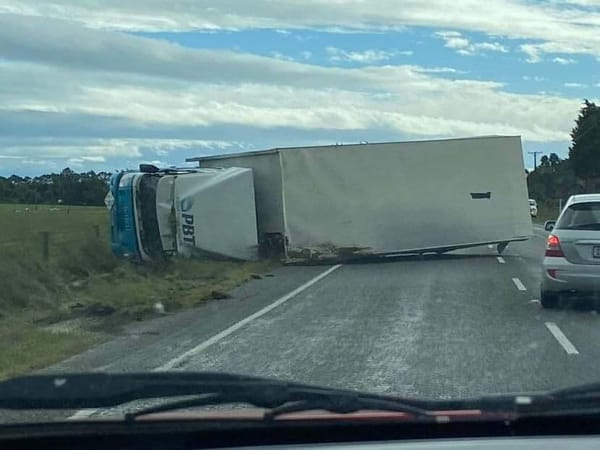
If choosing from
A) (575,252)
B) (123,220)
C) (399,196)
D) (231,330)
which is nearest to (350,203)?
(399,196)

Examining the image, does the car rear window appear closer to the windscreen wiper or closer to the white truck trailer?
the windscreen wiper

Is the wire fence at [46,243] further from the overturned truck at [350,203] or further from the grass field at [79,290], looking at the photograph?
the overturned truck at [350,203]

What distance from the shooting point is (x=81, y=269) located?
23391 mm

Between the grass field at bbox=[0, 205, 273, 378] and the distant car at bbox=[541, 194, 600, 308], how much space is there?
5.74 meters

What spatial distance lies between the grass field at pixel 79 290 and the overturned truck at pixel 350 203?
0.89 metres

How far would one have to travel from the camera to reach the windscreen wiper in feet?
12.2

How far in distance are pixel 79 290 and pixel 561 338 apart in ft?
35.9

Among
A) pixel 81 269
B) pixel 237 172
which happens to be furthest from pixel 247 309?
pixel 237 172

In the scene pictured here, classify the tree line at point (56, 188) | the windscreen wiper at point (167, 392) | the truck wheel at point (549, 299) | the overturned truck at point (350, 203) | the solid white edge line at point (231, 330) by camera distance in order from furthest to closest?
the tree line at point (56, 188) < the overturned truck at point (350, 203) < the truck wheel at point (549, 299) < the solid white edge line at point (231, 330) < the windscreen wiper at point (167, 392)

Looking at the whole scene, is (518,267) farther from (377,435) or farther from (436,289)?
(377,435)

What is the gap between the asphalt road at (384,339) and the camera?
896 centimetres

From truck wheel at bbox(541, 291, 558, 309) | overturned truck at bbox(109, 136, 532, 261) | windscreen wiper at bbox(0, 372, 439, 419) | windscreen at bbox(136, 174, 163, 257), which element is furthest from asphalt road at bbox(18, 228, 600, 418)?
windscreen at bbox(136, 174, 163, 257)

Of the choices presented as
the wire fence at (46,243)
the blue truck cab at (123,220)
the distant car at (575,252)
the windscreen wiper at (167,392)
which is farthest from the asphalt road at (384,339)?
the blue truck cab at (123,220)

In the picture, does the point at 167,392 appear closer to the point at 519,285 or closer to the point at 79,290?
the point at 519,285
